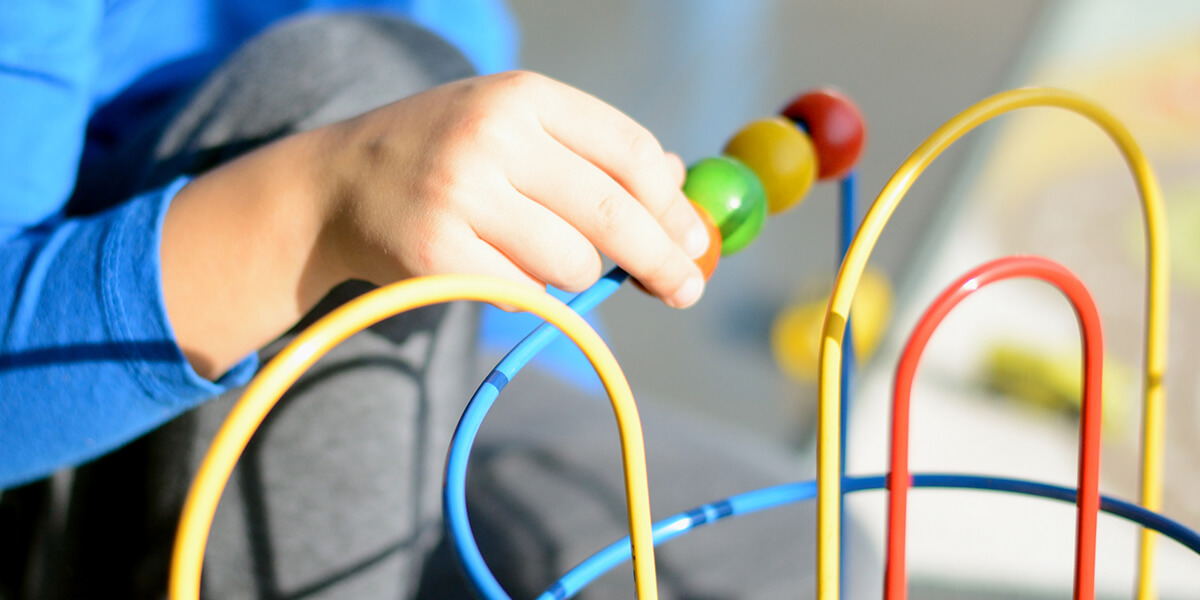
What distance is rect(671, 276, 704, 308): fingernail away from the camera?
0.74ft

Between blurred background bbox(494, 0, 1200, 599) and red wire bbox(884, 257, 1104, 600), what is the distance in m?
0.54

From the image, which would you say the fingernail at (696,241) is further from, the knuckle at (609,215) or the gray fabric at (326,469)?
the gray fabric at (326,469)

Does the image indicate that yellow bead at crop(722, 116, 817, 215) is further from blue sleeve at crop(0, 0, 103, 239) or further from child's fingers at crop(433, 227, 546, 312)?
blue sleeve at crop(0, 0, 103, 239)

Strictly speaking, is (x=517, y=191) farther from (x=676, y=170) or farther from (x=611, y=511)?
(x=611, y=511)

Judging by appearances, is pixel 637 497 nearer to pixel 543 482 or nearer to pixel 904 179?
pixel 904 179

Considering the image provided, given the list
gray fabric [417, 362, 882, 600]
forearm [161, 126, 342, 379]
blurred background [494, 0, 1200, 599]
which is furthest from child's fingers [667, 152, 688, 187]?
blurred background [494, 0, 1200, 599]

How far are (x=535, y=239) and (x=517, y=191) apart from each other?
1cm

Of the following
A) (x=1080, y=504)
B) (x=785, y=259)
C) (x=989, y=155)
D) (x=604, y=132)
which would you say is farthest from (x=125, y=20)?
(x=989, y=155)

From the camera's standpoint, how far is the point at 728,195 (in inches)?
9.3

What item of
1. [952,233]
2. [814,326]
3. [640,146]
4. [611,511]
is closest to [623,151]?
[640,146]

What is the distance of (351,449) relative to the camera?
0.32m

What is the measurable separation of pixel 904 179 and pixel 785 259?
2.50 ft

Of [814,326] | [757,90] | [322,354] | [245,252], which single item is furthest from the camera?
[757,90]

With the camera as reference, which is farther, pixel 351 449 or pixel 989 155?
pixel 989 155
